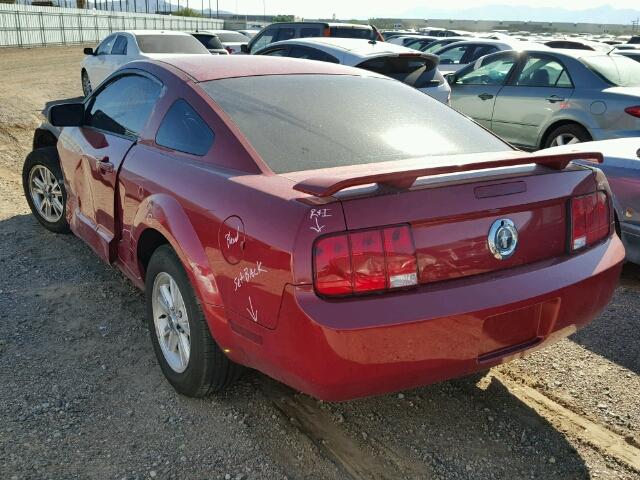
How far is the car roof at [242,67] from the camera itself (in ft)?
11.3

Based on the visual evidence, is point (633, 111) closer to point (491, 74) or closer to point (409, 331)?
point (491, 74)

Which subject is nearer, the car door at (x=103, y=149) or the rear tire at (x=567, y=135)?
the car door at (x=103, y=149)

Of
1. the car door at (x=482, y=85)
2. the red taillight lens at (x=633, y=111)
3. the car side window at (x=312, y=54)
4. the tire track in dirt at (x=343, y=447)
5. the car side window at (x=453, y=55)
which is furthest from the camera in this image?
the car side window at (x=453, y=55)

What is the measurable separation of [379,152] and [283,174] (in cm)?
53

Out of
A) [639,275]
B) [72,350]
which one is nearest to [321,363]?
[72,350]

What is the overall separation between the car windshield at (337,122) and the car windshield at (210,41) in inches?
504

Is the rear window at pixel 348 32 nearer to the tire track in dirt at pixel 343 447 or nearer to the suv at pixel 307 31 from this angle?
the suv at pixel 307 31

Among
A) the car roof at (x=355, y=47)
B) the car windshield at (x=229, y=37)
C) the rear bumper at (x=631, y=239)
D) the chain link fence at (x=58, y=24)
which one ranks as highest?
the car roof at (x=355, y=47)

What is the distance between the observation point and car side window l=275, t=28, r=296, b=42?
1306 centimetres

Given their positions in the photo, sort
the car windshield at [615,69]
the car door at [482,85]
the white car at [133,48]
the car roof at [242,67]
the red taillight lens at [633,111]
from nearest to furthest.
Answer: the car roof at [242,67]
the red taillight lens at [633,111]
the car windshield at [615,69]
the car door at [482,85]
the white car at [133,48]

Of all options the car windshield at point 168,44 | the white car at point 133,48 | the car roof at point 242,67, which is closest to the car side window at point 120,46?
the white car at point 133,48

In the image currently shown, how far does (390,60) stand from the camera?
7867mm

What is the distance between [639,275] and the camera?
492 centimetres

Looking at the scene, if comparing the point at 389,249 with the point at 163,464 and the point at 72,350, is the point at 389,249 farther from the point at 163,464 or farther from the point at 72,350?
the point at 72,350
